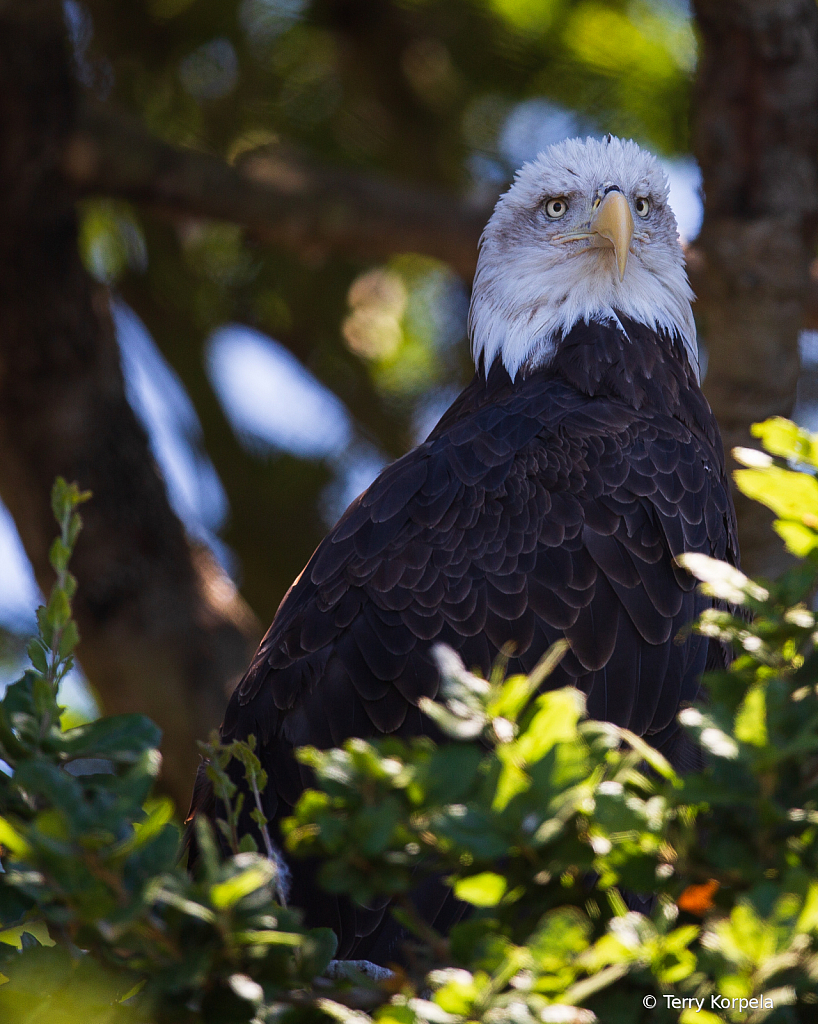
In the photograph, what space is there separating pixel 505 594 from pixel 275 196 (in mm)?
3292

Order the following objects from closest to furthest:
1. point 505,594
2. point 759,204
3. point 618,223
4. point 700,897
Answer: point 700,897 → point 505,594 → point 618,223 → point 759,204

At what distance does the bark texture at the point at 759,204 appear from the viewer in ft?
14.9

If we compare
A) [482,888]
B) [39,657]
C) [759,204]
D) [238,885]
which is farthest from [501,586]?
[759,204]

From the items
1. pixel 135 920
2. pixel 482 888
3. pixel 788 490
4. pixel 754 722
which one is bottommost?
pixel 135 920

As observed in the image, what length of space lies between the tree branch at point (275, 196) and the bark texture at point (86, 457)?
22 centimetres

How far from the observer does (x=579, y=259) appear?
13.3ft

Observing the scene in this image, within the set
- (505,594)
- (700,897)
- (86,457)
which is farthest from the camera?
(86,457)

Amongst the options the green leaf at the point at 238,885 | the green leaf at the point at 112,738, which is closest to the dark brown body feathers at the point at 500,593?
the green leaf at the point at 112,738

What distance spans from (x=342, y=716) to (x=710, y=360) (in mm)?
2455

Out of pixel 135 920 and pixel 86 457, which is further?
pixel 86 457

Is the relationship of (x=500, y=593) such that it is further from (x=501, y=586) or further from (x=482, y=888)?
(x=482, y=888)

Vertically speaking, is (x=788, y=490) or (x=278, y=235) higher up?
(x=278, y=235)

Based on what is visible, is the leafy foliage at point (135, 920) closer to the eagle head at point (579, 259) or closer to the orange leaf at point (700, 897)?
the orange leaf at point (700, 897)

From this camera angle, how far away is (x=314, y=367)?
7.03m
